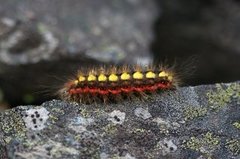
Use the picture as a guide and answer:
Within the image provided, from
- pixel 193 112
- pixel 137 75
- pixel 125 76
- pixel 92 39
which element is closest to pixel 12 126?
pixel 125 76

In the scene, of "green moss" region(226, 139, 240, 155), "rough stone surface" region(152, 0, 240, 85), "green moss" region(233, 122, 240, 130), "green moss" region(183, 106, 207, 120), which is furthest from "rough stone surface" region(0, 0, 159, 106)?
"green moss" region(226, 139, 240, 155)

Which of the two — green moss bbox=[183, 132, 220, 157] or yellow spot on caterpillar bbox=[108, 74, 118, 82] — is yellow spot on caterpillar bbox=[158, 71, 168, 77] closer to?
yellow spot on caterpillar bbox=[108, 74, 118, 82]

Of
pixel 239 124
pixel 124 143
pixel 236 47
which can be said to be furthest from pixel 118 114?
pixel 236 47

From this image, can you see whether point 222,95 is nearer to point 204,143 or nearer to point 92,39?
point 204,143

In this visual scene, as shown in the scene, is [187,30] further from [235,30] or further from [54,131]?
[54,131]

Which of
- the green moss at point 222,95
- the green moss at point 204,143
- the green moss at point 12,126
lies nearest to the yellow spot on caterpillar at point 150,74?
the green moss at point 222,95

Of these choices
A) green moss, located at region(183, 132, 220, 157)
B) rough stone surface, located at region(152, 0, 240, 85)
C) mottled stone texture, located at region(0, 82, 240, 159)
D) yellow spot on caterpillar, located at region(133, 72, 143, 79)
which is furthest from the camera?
rough stone surface, located at region(152, 0, 240, 85)

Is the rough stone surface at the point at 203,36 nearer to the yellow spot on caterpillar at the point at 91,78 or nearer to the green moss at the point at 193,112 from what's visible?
the green moss at the point at 193,112
